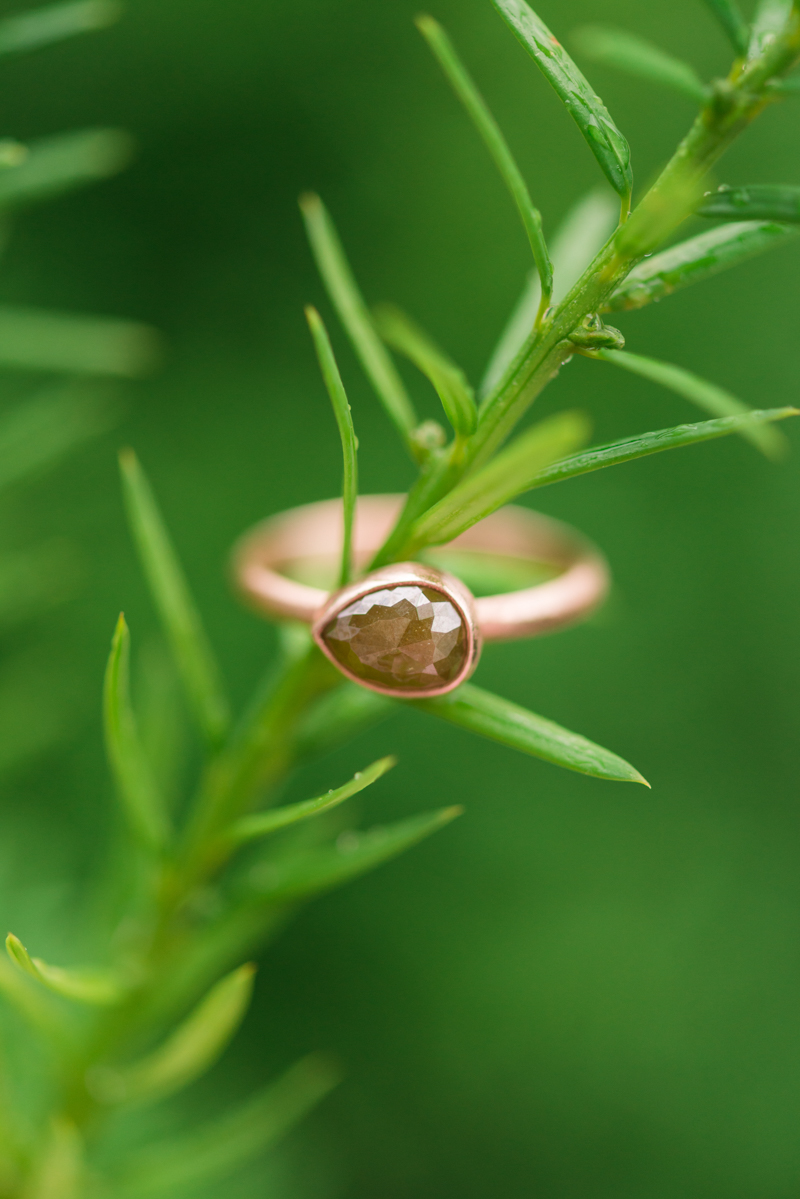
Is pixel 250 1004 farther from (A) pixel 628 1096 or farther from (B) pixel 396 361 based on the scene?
(B) pixel 396 361

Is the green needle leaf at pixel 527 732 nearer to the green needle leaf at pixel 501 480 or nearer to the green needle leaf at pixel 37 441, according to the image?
the green needle leaf at pixel 501 480

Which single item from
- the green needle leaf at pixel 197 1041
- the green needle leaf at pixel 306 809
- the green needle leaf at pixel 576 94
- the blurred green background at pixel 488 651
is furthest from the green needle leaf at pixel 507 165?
the blurred green background at pixel 488 651

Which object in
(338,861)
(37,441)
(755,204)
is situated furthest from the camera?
(37,441)

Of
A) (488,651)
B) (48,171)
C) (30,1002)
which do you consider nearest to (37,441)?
(48,171)

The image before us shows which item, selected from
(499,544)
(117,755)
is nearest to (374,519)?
(499,544)

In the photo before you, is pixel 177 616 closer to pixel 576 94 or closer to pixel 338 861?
pixel 338 861

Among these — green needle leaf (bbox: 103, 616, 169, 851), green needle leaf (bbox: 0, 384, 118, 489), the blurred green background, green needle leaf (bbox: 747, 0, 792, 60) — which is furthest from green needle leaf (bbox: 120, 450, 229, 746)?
the blurred green background
